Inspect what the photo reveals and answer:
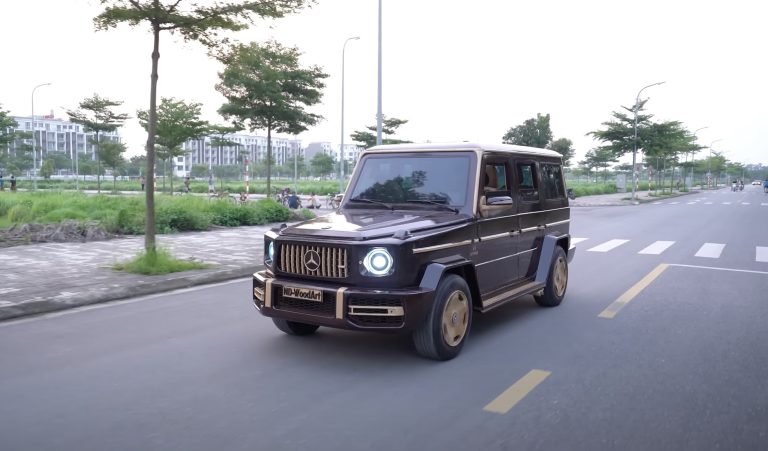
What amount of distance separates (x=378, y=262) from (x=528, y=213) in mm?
2781

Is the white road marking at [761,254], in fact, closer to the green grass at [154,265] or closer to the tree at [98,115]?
the green grass at [154,265]

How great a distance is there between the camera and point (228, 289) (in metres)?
9.08

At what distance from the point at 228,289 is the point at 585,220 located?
1808 cm

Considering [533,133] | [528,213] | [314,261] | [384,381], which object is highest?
[533,133]

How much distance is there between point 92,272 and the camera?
9.66 metres

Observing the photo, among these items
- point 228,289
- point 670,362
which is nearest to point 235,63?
point 228,289

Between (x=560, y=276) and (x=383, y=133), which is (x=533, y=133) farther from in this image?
(x=560, y=276)

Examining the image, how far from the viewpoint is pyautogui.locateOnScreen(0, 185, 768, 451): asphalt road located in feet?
12.8

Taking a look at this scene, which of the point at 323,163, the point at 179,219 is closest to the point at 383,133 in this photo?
the point at 179,219

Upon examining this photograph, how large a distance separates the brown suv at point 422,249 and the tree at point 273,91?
15718 mm

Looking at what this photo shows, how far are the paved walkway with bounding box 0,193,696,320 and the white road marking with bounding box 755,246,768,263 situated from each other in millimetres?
10095

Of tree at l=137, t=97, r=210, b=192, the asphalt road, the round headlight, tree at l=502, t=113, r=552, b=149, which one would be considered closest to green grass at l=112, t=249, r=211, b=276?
the asphalt road

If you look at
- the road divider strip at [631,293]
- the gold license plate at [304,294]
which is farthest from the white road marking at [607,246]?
the gold license plate at [304,294]

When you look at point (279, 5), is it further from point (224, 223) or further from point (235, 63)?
point (224, 223)
